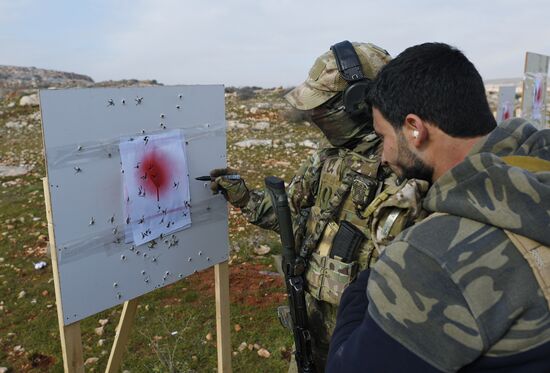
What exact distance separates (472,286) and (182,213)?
1800 millimetres

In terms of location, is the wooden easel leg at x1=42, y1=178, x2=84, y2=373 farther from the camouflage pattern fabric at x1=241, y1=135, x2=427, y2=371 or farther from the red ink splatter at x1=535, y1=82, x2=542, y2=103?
the red ink splatter at x1=535, y1=82, x2=542, y2=103

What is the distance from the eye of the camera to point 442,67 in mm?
1174

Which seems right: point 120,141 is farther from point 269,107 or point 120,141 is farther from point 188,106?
point 269,107

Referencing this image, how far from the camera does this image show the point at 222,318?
105 inches

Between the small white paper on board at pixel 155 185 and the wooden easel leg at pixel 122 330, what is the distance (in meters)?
0.46

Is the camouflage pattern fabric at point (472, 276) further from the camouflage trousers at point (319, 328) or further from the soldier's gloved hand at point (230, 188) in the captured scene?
the soldier's gloved hand at point (230, 188)

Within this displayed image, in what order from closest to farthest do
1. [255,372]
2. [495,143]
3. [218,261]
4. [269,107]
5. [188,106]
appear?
1. [495,143]
2. [188,106]
3. [218,261]
4. [255,372]
5. [269,107]

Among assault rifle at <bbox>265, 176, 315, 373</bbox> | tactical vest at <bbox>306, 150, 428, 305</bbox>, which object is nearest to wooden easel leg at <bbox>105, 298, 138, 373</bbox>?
assault rifle at <bbox>265, 176, 315, 373</bbox>

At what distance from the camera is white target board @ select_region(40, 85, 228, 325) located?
1.94 metres

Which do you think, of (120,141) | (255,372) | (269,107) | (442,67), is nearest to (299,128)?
(269,107)

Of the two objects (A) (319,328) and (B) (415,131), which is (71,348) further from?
(B) (415,131)

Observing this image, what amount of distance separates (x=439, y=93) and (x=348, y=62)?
1.06 metres

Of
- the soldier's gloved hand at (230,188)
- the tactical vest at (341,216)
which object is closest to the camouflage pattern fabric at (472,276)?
the tactical vest at (341,216)

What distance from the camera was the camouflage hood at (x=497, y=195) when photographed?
35.7 inches
